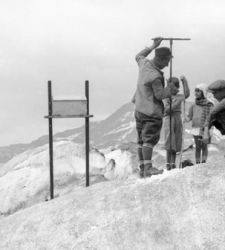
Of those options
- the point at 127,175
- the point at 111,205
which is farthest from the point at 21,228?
the point at 127,175

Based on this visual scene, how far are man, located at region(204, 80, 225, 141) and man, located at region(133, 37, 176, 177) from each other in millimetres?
716

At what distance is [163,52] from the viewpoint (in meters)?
8.77

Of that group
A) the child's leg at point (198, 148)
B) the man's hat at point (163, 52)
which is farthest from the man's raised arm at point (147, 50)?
the child's leg at point (198, 148)

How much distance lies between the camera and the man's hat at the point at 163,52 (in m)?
8.76

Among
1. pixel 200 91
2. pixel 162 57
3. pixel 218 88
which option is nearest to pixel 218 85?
pixel 218 88

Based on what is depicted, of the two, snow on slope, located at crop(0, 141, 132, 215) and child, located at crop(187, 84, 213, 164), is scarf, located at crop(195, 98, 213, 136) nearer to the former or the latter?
child, located at crop(187, 84, 213, 164)

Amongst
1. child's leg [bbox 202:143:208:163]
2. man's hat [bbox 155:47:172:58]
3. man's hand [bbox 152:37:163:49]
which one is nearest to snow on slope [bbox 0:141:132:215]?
child's leg [bbox 202:143:208:163]

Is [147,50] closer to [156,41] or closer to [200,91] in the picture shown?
[156,41]

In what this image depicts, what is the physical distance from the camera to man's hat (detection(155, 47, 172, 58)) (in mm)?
8758

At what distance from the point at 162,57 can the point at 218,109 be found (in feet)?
4.33

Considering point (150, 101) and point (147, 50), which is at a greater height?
point (147, 50)

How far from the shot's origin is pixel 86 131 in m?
10.7

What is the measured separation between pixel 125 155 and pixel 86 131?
15.7ft

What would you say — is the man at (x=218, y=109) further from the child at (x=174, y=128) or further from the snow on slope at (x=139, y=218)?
the child at (x=174, y=128)
